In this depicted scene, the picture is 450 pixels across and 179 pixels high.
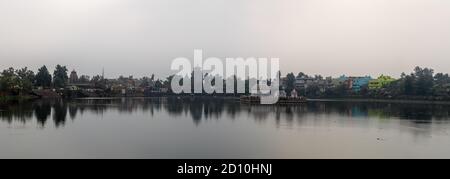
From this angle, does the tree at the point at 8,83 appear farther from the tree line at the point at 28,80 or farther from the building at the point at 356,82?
the building at the point at 356,82

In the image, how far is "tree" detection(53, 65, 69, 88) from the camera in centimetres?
6875

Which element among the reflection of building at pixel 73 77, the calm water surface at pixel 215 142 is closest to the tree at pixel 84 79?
the reflection of building at pixel 73 77

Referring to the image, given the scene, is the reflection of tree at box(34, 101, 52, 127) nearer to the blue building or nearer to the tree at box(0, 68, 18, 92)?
the tree at box(0, 68, 18, 92)

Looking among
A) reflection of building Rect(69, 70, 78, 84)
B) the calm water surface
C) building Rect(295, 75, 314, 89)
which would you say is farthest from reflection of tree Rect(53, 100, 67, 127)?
reflection of building Rect(69, 70, 78, 84)

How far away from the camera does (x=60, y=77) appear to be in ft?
233

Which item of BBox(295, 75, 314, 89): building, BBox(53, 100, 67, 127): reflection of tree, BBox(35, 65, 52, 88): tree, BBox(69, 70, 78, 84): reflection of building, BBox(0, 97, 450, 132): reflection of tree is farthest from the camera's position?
BBox(69, 70, 78, 84): reflection of building

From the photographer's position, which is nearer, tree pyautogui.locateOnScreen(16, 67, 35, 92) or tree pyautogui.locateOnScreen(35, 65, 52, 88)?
tree pyautogui.locateOnScreen(16, 67, 35, 92)

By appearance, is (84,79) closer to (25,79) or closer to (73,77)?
(73,77)

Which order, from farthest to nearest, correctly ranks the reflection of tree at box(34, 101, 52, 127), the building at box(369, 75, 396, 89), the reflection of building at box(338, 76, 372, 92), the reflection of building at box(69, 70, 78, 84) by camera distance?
1. the reflection of building at box(69, 70, 78, 84)
2. the reflection of building at box(338, 76, 372, 92)
3. the building at box(369, 75, 396, 89)
4. the reflection of tree at box(34, 101, 52, 127)

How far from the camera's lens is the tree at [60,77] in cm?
6875

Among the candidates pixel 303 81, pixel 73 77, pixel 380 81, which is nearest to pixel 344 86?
pixel 380 81
